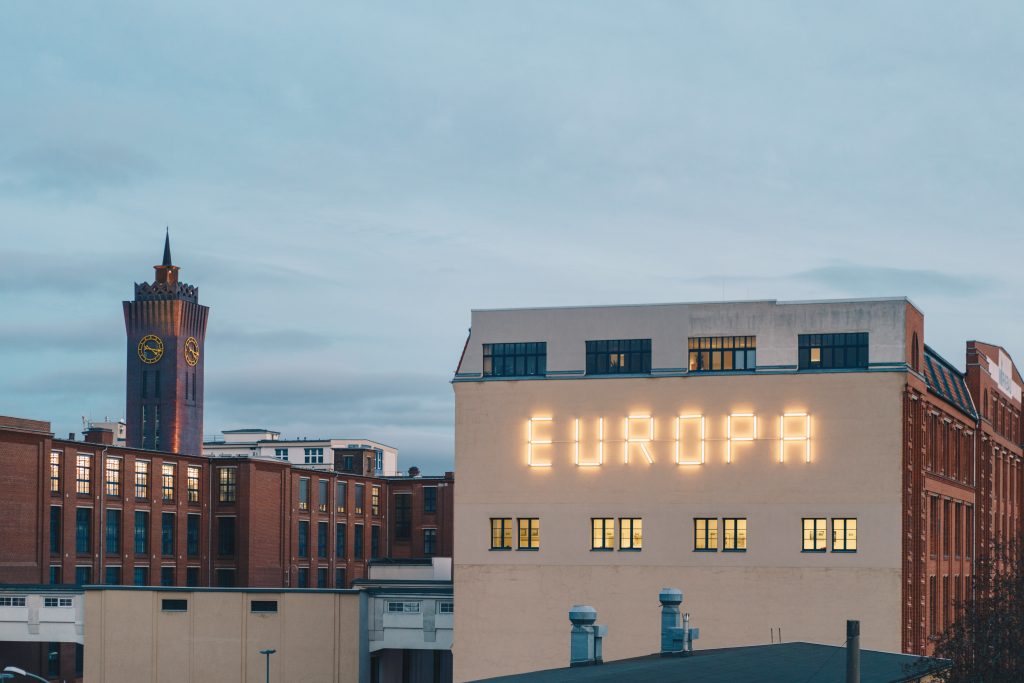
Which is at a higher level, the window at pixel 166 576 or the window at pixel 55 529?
the window at pixel 55 529

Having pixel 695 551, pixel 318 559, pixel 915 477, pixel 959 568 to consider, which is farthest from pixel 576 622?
pixel 318 559

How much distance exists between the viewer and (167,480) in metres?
122

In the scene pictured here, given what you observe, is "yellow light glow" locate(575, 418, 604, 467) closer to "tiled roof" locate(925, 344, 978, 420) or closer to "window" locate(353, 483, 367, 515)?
"tiled roof" locate(925, 344, 978, 420)

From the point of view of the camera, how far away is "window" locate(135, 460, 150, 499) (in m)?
118

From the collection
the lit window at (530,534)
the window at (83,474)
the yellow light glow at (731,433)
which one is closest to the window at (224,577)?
the window at (83,474)

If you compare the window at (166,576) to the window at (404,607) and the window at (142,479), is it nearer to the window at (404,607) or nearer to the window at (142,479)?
the window at (142,479)

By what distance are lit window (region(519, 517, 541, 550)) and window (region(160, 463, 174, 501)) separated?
2249 inches

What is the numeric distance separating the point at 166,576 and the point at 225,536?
818 cm

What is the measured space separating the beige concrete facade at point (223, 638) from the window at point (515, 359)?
54.1 ft

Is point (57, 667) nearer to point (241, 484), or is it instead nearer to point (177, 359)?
point (241, 484)

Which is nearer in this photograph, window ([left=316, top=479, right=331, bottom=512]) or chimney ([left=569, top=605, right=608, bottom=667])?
chimney ([left=569, top=605, right=608, bottom=667])

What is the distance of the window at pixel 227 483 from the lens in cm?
12825

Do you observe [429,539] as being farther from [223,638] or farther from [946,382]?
[946,382]

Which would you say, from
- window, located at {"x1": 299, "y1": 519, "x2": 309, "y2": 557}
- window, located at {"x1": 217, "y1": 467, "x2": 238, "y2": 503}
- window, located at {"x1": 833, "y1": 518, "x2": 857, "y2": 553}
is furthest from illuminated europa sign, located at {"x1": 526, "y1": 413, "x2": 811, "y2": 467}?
window, located at {"x1": 299, "y1": 519, "x2": 309, "y2": 557}
